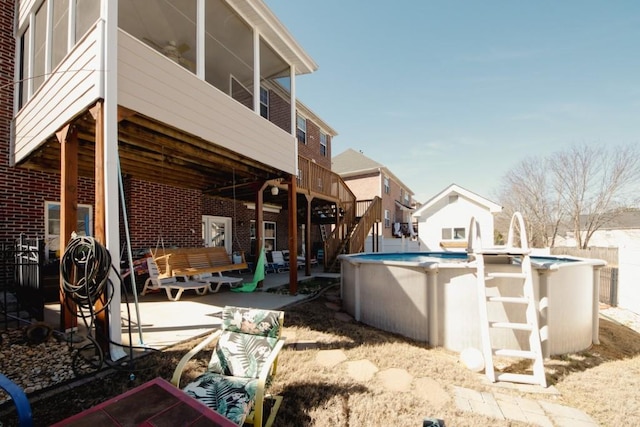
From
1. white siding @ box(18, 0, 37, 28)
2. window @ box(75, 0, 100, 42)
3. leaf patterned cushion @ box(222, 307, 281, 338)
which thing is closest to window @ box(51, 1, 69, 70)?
window @ box(75, 0, 100, 42)

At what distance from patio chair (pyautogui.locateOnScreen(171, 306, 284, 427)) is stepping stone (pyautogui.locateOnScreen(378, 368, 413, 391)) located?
4.11 feet

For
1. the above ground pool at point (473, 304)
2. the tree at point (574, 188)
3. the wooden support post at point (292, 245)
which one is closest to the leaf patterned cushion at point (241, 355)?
the above ground pool at point (473, 304)

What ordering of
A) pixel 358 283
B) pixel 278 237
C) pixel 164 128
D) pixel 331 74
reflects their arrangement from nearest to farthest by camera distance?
1. pixel 164 128
2. pixel 358 283
3. pixel 331 74
4. pixel 278 237

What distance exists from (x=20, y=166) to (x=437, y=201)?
21287 millimetres

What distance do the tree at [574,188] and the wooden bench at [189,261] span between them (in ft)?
95.8

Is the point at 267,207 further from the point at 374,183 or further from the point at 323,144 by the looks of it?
the point at 374,183

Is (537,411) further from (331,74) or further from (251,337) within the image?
(331,74)

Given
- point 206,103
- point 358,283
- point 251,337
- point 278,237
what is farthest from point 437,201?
point 251,337

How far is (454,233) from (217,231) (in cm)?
1622

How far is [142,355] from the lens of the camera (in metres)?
3.55

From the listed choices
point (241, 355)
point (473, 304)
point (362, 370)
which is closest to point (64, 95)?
point (241, 355)

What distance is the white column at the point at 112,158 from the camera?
Answer: 3.41m

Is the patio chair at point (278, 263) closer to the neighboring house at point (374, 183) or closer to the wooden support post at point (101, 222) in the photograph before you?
the wooden support post at point (101, 222)

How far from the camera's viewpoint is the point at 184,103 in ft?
15.4
